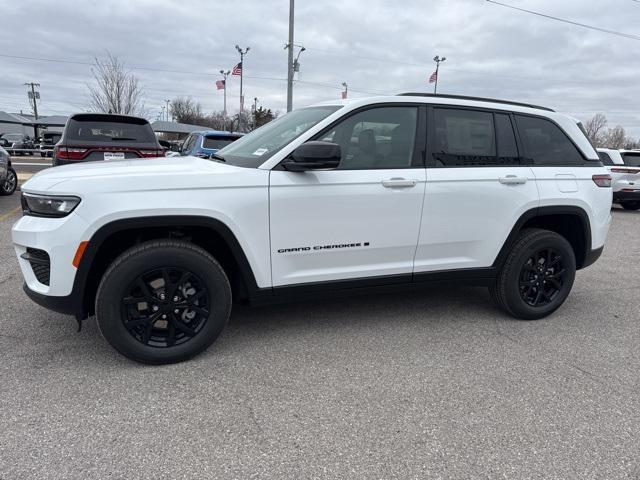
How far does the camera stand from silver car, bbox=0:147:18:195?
9.46m

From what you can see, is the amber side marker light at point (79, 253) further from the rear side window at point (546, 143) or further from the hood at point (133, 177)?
the rear side window at point (546, 143)

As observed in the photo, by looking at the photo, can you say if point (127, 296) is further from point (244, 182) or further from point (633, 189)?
point (633, 189)

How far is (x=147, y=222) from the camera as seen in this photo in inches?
113

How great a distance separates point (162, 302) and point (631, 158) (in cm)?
1449

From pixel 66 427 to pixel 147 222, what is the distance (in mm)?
1179

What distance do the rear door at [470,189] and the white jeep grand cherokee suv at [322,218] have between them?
0.01 meters

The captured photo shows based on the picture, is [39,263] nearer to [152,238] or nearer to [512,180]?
[152,238]

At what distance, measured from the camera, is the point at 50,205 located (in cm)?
282

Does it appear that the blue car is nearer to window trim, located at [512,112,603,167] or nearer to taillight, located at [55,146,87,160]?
taillight, located at [55,146,87,160]

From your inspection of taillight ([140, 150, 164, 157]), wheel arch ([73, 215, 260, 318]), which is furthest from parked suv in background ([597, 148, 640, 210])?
wheel arch ([73, 215, 260, 318])

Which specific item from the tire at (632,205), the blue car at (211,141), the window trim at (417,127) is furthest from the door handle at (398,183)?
the tire at (632,205)

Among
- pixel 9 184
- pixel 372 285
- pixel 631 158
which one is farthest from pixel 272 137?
pixel 631 158

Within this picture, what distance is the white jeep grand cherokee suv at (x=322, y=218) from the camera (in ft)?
9.39

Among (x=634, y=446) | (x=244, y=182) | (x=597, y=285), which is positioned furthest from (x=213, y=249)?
(x=597, y=285)
